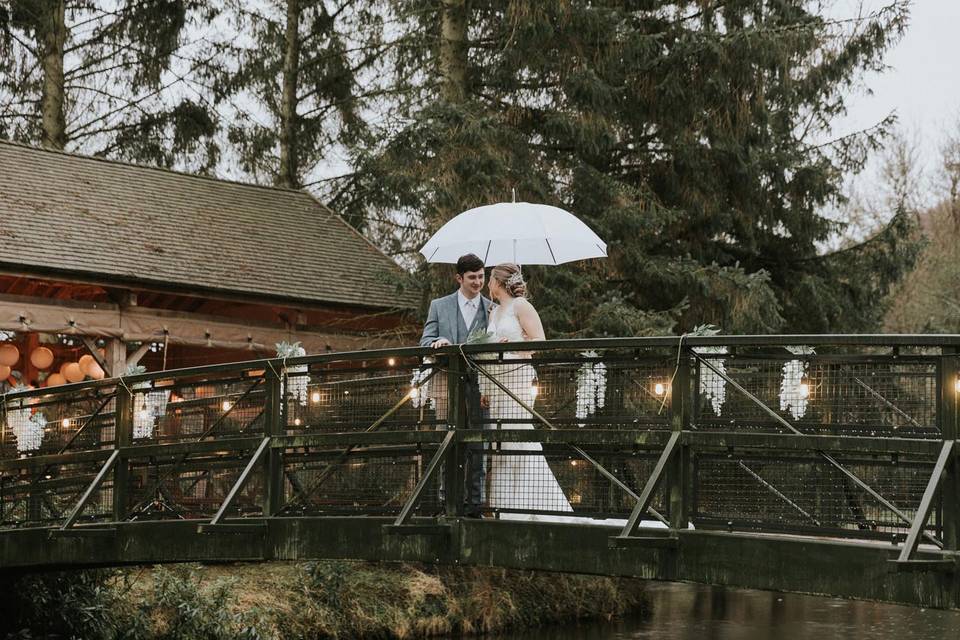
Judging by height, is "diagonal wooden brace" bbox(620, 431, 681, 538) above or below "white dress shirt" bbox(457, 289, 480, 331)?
below

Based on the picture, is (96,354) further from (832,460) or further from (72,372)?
(832,460)

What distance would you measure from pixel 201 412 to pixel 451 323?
2474mm

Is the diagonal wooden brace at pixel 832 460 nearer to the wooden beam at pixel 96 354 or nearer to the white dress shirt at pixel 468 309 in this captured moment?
the white dress shirt at pixel 468 309

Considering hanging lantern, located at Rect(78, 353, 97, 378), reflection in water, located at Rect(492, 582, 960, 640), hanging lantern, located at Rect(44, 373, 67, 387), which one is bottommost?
reflection in water, located at Rect(492, 582, 960, 640)

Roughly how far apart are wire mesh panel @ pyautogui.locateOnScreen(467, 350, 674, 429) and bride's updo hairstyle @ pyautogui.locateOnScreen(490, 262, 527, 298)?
50 centimetres

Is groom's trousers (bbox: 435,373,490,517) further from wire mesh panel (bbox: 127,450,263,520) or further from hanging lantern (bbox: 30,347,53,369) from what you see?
hanging lantern (bbox: 30,347,53,369)

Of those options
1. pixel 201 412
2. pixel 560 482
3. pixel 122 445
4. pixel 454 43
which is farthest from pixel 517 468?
pixel 454 43

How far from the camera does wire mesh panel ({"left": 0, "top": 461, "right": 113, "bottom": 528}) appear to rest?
40.3 feet

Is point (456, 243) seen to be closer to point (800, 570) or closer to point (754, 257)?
point (800, 570)

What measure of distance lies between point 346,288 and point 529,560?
13219 mm

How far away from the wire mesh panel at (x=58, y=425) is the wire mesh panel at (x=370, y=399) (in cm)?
245

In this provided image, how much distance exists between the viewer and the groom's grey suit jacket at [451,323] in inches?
392

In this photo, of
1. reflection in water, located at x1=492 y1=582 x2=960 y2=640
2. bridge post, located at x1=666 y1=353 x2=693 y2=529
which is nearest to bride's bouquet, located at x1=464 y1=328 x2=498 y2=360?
bridge post, located at x1=666 y1=353 x2=693 y2=529

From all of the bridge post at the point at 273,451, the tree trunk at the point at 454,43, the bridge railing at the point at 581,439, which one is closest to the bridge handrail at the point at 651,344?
the bridge railing at the point at 581,439
